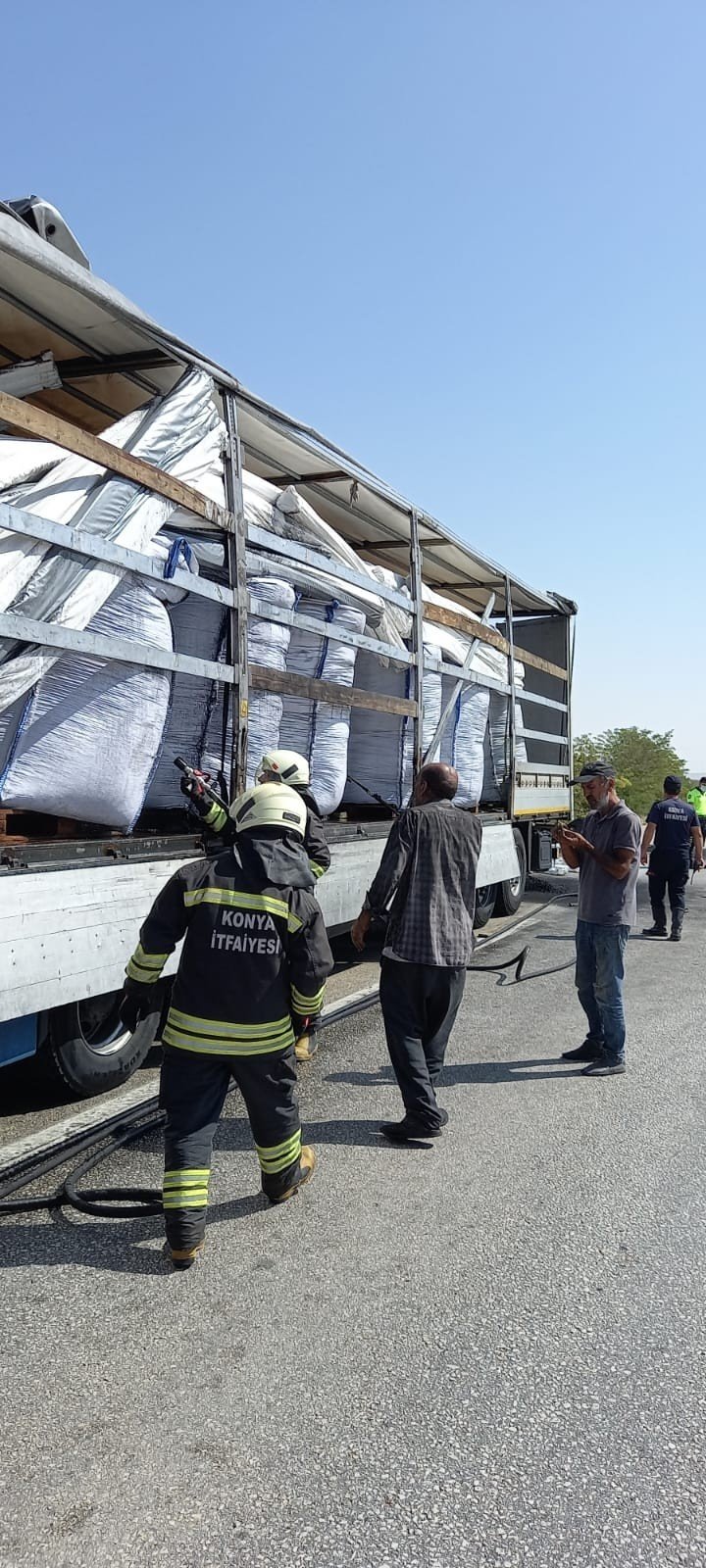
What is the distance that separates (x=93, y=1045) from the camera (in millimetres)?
4535

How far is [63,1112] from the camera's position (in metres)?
4.39

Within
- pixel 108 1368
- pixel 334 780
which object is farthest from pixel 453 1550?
pixel 334 780

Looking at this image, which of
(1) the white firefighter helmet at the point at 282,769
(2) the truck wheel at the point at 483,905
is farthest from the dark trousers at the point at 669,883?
(1) the white firefighter helmet at the point at 282,769

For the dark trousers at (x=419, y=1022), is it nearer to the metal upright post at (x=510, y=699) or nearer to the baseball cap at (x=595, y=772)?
the baseball cap at (x=595, y=772)

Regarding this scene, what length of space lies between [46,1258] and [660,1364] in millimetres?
1770

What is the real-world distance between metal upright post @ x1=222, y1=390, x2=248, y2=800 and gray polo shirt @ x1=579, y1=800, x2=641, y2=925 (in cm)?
184

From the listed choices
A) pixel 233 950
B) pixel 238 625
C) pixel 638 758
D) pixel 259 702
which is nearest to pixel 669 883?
pixel 259 702

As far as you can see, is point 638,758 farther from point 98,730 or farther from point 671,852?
point 98,730

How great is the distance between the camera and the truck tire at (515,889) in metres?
10.3

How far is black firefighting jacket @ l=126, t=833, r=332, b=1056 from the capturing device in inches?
127

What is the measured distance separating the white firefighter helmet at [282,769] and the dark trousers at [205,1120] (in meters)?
1.23

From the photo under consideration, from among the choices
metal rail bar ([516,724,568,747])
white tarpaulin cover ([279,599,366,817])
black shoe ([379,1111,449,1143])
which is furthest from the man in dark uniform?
black shoe ([379,1111,449,1143])

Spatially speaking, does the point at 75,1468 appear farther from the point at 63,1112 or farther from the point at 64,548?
the point at 64,548

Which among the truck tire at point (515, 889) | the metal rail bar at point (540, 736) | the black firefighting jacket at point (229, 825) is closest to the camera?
the black firefighting jacket at point (229, 825)
